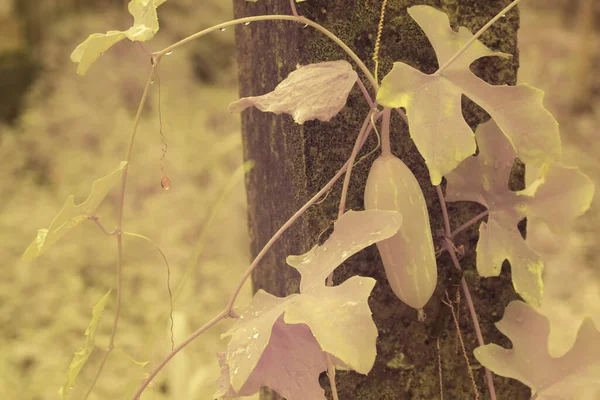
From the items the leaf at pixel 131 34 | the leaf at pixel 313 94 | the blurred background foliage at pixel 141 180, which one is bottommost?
the blurred background foliage at pixel 141 180

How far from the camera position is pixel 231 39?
2.92 m

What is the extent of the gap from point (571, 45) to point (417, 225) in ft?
→ 8.92

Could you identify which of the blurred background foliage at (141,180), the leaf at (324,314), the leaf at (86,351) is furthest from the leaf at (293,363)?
the blurred background foliage at (141,180)

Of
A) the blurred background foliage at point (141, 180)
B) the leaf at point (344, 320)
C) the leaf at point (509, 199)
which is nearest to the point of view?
the leaf at point (344, 320)

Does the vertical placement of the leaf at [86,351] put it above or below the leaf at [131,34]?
below

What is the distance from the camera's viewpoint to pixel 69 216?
0.44 metres

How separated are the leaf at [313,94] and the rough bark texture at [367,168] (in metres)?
0.06

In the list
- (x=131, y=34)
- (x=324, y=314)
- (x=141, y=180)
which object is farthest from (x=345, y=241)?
(x=141, y=180)

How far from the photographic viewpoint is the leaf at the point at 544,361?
1.60 feet

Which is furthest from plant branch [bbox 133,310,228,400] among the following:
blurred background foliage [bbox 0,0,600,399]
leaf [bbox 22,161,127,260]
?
blurred background foliage [bbox 0,0,600,399]

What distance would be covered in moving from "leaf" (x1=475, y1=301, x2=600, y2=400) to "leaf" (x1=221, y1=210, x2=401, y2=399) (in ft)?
0.49

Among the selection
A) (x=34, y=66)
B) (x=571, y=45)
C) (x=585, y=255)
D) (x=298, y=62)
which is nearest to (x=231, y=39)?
(x=34, y=66)

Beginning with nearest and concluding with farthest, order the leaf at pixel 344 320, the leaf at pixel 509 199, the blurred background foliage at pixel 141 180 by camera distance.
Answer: the leaf at pixel 344 320 < the leaf at pixel 509 199 < the blurred background foliage at pixel 141 180

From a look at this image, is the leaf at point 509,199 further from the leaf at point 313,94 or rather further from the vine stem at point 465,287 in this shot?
the leaf at point 313,94
